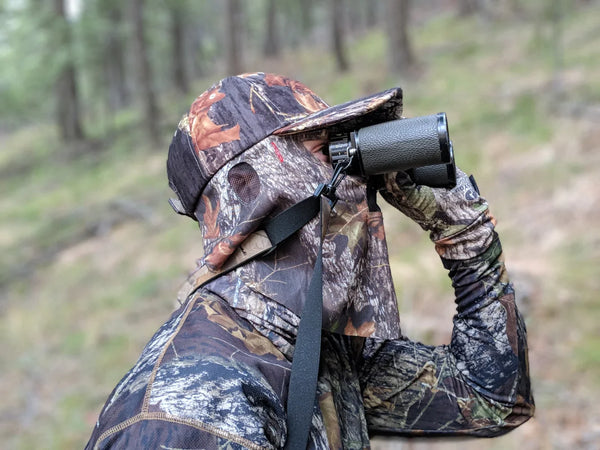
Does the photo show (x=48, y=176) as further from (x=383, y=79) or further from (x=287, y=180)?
(x=287, y=180)

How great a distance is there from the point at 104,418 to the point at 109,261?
8218 mm

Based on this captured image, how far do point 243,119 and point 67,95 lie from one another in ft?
66.4

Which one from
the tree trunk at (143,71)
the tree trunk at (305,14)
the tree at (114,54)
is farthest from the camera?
the tree trunk at (305,14)

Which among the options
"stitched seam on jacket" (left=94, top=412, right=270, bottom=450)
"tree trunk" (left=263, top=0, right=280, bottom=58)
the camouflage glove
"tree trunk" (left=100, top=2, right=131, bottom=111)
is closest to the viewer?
"stitched seam on jacket" (left=94, top=412, right=270, bottom=450)

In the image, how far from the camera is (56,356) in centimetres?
657

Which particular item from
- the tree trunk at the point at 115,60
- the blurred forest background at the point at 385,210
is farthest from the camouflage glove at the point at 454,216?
the tree trunk at the point at 115,60

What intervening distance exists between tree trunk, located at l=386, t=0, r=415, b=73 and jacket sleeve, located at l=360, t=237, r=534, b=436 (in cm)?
1094

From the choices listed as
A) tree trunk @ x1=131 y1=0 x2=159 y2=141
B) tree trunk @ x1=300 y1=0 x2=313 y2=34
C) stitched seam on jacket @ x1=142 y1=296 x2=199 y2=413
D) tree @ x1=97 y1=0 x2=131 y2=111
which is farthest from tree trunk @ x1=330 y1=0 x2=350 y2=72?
stitched seam on jacket @ x1=142 y1=296 x2=199 y2=413

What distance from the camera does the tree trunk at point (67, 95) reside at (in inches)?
693

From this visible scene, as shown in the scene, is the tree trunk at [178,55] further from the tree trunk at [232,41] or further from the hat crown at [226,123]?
the hat crown at [226,123]

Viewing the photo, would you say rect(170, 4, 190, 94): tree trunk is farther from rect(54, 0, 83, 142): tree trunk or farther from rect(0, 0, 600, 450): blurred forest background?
rect(54, 0, 83, 142): tree trunk

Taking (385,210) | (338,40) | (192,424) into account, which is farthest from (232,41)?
(192,424)

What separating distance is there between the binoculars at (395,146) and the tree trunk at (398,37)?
11.1m

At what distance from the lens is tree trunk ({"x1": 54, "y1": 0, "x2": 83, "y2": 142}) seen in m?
17.6
